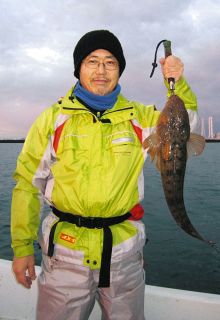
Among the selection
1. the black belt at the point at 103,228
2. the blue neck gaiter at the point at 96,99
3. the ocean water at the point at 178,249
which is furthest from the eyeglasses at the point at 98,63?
the ocean water at the point at 178,249

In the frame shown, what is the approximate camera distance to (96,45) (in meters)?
3.71

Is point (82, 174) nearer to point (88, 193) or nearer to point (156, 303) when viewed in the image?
point (88, 193)

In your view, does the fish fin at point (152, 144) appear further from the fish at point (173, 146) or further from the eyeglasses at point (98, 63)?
the eyeglasses at point (98, 63)

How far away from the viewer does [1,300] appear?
5215 mm

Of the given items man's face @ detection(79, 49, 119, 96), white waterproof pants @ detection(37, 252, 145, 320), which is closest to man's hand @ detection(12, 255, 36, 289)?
white waterproof pants @ detection(37, 252, 145, 320)

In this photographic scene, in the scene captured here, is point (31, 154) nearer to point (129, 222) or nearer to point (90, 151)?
point (90, 151)

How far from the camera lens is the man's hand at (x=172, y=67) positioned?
3.09m

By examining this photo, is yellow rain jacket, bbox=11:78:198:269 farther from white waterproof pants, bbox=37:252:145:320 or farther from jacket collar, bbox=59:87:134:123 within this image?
white waterproof pants, bbox=37:252:145:320

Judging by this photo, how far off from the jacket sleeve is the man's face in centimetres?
63

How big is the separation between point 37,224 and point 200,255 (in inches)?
340

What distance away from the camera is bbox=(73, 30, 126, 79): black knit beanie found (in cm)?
370

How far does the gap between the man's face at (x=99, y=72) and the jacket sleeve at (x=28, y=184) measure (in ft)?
2.07

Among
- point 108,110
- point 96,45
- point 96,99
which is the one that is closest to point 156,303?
point 108,110

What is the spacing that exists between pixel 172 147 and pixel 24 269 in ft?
6.88
